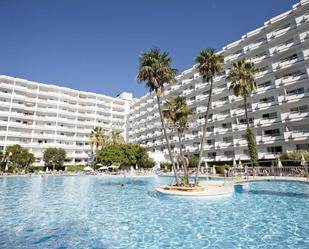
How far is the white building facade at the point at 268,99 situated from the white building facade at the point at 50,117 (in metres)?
44.3

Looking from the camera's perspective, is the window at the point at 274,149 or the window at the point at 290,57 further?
the window at the point at 290,57

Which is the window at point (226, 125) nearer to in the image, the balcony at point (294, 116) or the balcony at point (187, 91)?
the balcony at point (294, 116)

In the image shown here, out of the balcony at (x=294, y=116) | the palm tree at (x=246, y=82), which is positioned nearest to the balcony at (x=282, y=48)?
the palm tree at (x=246, y=82)

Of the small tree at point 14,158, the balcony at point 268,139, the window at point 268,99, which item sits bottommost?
the small tree at point 14,158

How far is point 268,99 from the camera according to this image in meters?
45.2

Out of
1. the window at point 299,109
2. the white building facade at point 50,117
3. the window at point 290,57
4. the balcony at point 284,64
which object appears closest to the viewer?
the window at point 299,109

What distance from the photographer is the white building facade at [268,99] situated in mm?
39531

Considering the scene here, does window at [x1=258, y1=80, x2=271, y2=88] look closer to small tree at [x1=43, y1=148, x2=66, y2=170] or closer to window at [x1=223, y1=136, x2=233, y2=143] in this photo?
window at [x1=223, y1=136, x2=233, y2=143]

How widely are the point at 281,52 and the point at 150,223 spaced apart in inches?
1756

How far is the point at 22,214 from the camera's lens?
44.8ft

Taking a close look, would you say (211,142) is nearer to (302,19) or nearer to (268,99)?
(268,99)

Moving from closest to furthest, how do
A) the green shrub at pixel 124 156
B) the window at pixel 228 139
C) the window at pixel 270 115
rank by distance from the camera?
the window at pixel 270 115, the window at pixel 228 139, the green shrub at pixel 124 156

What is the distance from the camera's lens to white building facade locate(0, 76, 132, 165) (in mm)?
72438

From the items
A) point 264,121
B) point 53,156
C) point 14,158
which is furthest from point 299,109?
point 14,158
